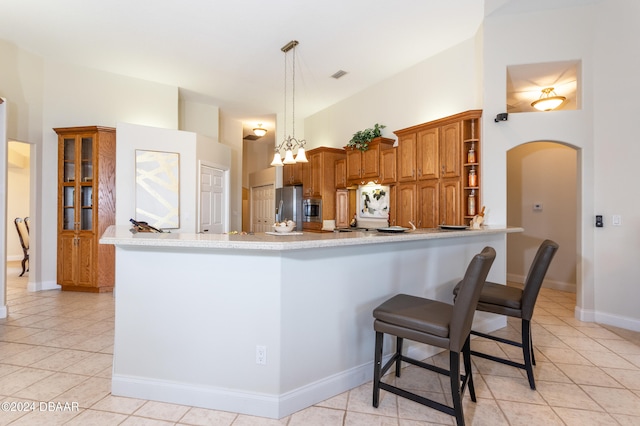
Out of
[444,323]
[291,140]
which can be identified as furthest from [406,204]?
[444,323]

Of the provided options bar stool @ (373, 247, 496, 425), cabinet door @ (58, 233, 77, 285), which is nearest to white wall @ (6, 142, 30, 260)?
cabinet door @ (58, 233, 77, 285)

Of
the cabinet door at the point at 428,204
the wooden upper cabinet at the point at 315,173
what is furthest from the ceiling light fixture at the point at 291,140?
the cabinet door at the point at 428,204

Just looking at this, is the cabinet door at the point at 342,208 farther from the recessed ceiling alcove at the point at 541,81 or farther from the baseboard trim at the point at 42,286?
the baseboard trim at the point at 42,286

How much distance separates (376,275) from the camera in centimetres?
230

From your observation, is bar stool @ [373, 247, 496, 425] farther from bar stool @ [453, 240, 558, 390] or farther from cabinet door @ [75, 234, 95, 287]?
cabinet door @ [75, 234, 95, 287]

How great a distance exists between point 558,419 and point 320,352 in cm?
145

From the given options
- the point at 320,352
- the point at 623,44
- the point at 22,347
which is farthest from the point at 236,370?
the point at 623,44

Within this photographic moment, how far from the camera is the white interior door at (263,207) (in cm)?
766

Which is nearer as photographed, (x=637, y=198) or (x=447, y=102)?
(x=637, y=198)

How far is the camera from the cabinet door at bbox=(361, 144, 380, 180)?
4867 millimetres

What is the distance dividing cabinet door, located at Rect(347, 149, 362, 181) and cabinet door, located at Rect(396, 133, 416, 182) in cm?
86

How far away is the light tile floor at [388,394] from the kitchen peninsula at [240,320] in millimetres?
125

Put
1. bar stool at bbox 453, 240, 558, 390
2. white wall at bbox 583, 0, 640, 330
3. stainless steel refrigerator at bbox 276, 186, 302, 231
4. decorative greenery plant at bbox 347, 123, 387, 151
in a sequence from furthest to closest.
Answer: stainless steel refrigerator at bbox 276, 186, 302, 231, decorative greenery plant at bbox 347, 123, 387, 151, white wall at bbox 583, 0, 640, 330, bar stool at bbox 453, 240, 558, 390

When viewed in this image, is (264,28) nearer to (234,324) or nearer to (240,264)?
(240,264)
